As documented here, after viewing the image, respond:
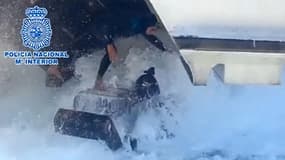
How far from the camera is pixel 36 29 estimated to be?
225cm

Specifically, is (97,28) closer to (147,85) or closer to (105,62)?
(105,62)

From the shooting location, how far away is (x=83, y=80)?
229cm

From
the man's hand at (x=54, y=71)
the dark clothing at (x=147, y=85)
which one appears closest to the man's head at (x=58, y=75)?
the man's hand at (x=54, y=71)

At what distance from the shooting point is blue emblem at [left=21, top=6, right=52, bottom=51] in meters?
2.24

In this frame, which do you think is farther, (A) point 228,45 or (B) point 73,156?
(B) point 73,156

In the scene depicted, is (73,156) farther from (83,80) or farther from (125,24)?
(125,24)

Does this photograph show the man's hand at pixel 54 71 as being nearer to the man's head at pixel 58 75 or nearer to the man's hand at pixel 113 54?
the man's head at pixel 58 75

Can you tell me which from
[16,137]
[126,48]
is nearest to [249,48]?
[126,48]

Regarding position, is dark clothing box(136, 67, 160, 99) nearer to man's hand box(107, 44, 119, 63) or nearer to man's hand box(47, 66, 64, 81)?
man's hand box(107, 44, 119, 63)

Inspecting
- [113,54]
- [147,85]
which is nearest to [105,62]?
[113,54]

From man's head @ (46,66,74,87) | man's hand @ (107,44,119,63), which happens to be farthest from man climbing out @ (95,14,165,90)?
man's head @ (46,66,74,87)

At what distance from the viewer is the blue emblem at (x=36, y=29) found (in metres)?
2.24

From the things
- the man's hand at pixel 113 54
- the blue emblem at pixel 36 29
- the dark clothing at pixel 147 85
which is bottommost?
the dark clothing at pixel 147 85

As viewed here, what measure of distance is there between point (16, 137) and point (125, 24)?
0.51 metres
